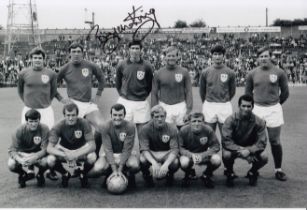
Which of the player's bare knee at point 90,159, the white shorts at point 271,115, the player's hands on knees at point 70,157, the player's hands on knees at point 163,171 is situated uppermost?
the white shorts at point 271,115

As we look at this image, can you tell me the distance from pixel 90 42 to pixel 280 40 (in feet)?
75.8

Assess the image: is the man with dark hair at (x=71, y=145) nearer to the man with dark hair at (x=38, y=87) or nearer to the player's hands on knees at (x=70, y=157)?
the player's hands on knees at (x=70, y=157)

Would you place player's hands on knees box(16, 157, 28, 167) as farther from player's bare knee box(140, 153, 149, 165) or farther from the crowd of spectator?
the crowd of spectator

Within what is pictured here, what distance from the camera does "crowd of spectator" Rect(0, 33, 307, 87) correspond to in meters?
31.6

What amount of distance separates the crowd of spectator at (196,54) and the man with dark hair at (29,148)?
74.6ft

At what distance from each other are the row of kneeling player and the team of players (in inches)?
0.6

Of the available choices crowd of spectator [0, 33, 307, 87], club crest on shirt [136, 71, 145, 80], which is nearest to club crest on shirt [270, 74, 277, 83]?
club crest on shirt [136, 71, 145, 80]

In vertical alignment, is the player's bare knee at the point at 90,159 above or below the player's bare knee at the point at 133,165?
above

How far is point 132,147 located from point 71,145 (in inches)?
37.1

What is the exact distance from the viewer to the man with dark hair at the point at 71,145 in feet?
19.1

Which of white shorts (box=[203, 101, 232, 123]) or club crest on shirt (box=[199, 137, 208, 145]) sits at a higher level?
white shorts (box=[203, 101, 232, 123])

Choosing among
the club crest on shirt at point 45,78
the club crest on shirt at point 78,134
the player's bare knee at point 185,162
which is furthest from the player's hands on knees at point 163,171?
the club crest on shirt at point 45,78

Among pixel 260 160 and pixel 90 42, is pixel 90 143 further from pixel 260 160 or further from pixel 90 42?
pixel 90 42

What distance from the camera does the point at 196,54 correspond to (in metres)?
44.6
